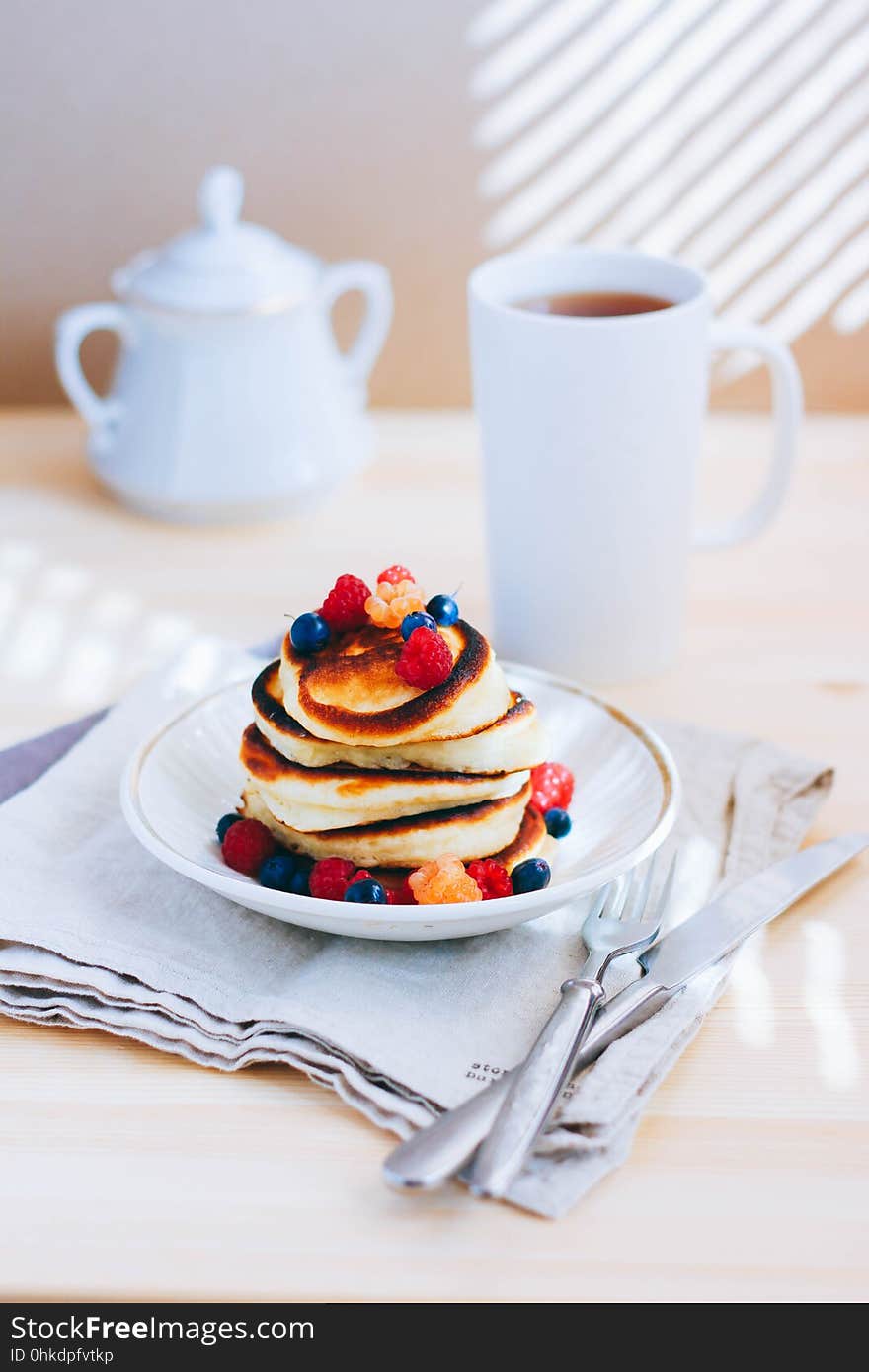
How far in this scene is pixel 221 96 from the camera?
5.23ft

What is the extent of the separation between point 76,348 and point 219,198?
21 cm

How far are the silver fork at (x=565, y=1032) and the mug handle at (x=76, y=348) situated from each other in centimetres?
83

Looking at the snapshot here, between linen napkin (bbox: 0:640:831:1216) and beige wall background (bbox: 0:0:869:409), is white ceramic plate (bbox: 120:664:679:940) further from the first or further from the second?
beige wall background (bbox: 0:0:869:409)

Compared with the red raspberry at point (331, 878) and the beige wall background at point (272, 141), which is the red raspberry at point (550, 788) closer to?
the red raspberry at point (331, 878)

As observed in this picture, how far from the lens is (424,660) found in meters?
0.79

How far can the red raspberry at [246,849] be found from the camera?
2.68 ft

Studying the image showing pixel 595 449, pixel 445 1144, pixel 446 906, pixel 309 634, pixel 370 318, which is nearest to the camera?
pixel 445 1144

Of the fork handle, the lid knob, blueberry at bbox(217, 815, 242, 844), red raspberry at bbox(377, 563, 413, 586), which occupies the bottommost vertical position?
the fork handle

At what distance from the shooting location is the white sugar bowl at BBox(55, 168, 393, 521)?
1.36m

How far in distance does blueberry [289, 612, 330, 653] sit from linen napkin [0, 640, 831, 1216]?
6.2 inches

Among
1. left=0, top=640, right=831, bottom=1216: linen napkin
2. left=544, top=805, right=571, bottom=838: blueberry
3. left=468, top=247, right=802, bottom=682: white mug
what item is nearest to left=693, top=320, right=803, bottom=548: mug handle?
left=468, top=247, right=802, bottom=682: white mug

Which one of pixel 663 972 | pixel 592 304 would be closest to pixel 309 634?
pixel 663 972

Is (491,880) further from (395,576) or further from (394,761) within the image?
(395,576)

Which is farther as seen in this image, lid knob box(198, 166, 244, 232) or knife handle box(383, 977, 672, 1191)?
lid knob box(198, 166, 244, 232)
